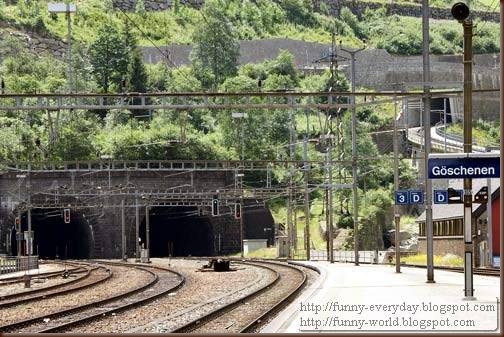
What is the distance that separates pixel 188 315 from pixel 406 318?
8537 mm

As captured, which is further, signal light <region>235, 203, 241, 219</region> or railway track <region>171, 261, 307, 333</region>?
signal light <region>235, 203, 241, 219</region>

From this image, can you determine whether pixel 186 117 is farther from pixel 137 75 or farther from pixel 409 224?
pixel 137 75

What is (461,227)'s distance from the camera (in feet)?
222

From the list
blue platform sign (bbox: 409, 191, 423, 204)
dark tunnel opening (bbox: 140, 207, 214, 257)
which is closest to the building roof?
blue platform sign (bbox: 409, 191, 423, 204)

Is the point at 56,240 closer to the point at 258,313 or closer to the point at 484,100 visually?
the point at 484,100

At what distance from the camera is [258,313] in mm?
30875

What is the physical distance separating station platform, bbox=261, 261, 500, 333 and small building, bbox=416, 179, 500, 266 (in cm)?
1935

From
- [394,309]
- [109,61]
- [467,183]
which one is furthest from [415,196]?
[109,61]

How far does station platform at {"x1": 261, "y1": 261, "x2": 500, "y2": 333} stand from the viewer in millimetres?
22062

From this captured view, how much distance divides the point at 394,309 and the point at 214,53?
142121 mm

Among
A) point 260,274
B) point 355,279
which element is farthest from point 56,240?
point 355,279

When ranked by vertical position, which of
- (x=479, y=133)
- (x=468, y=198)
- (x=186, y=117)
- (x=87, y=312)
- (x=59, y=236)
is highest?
(x=186, y=117)

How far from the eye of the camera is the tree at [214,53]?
164 meters

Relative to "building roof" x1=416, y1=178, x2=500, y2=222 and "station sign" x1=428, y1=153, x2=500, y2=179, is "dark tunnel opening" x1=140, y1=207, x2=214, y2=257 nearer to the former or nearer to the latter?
"building roof" x1=416, y1=178, x2=500, y2=222
